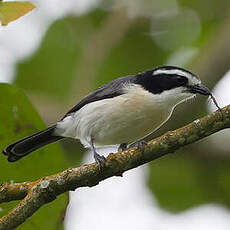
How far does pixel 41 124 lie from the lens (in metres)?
3.93

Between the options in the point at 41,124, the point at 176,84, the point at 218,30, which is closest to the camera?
the point at 41,124

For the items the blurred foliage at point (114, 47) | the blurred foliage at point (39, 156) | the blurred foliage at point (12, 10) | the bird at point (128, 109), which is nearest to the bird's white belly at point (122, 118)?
the bird at point (128, 109)

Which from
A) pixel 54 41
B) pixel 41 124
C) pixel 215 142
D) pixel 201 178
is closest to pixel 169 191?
pixel 201 178

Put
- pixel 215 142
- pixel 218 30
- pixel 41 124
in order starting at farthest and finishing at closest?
1. pixel 218 30
2. pixel 215 142
3. pixel 41 124

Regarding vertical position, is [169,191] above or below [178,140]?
below

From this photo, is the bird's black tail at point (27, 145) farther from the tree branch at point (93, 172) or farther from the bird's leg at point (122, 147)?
the bird's leg at point (122, 147)

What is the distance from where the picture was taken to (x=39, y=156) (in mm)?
4133

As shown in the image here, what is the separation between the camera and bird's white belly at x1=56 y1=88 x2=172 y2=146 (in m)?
4.91

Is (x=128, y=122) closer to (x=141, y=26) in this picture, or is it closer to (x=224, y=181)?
(x=224, y=181)

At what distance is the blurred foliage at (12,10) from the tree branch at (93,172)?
3.36ft

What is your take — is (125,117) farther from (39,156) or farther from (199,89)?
(39,156)

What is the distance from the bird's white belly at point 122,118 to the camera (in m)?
4.91

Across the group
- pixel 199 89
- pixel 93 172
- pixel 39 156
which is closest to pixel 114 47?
pixel 199 89

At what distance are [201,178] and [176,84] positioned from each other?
182cm
